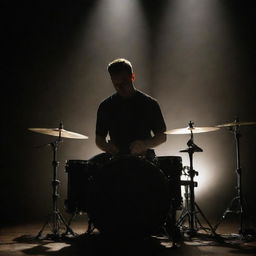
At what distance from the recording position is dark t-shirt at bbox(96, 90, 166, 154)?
3.52 m

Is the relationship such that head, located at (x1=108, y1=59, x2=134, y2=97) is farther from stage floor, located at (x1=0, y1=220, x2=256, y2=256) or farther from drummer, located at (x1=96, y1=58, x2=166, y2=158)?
stage floor, located at (x1=0, y1=220, x2=256, y2=256)

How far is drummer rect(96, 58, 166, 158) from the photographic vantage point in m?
3.47

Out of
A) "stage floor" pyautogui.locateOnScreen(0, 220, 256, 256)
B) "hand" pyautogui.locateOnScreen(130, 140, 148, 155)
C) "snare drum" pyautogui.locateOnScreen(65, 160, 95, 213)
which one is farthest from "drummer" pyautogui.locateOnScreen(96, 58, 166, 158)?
"stage floor" pyautogui.locateOnScreen(0, 220, 256, 256)

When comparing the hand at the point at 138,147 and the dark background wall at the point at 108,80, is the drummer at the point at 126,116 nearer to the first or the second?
the hand at the point at 138,147

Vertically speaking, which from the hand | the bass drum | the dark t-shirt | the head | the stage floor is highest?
the head

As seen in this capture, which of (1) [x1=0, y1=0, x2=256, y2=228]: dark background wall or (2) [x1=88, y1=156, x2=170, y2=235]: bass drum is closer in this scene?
(2) [x1=88, y1=156, x2=170, y2=235]: bass drum

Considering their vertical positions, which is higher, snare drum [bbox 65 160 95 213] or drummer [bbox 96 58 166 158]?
drummer [bbox 96 58 166 158]

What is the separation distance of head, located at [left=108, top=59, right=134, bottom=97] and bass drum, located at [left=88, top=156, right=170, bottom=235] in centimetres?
95

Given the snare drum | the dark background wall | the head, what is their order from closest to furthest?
1. the head
2. the snare drum
3. the dark background wall

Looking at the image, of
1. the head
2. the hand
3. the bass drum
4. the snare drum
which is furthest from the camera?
the snare drum

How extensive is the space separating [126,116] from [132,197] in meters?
0.98

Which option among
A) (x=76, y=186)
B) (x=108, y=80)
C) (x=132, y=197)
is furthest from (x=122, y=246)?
(x=108, y=80)

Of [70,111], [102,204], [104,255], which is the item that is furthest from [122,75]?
[70,111]

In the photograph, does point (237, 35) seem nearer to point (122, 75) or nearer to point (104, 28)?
point (104, 28)
